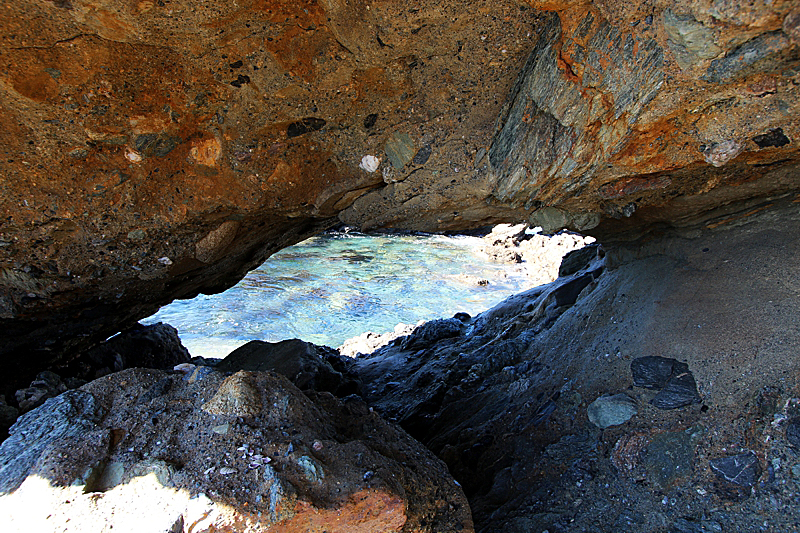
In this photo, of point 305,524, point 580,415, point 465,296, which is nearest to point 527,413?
point 580,415

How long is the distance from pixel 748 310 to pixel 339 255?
1065cm

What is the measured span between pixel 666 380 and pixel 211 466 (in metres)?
2.26

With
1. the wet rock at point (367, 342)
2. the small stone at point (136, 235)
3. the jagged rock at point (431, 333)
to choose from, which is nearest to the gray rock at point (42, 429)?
the small stone at point (136, 235)

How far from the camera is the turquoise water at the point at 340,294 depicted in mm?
7953

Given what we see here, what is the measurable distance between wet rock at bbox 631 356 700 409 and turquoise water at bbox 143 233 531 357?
5525mm

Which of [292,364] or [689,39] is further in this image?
[292,364]

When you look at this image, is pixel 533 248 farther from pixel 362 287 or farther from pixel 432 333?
pixel 432 333

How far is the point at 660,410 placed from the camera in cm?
235

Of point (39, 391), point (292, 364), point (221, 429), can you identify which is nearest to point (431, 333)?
point (292, 364)

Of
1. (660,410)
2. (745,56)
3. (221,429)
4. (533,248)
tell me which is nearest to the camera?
(745,56)

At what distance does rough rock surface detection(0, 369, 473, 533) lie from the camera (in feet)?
5.28

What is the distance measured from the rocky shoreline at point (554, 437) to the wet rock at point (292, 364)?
4.51 feet

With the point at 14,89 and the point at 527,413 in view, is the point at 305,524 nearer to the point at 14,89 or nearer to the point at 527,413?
the point at 527,413

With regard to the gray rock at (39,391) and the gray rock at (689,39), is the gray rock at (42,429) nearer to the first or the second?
the gray rock at (39,391)
